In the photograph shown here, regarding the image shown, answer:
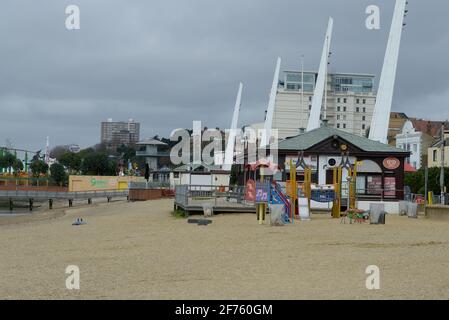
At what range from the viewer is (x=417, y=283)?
11.3 meters

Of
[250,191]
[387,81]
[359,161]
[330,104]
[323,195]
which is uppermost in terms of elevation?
[330,104]

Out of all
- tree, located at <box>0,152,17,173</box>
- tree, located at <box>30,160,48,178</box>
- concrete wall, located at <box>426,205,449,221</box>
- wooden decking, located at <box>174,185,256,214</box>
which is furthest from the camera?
tree, located at <box>30,160,48,178</box>

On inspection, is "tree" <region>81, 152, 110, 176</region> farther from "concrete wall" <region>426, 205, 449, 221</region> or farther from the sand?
the sand

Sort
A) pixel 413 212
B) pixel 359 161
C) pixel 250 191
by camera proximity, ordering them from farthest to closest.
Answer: pixel 359 161, pixel 250 191, pixel 413 212

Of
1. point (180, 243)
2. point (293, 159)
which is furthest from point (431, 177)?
point (180, 243)

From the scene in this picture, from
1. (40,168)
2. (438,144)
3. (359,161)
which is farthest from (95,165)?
(359,161)

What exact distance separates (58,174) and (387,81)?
8421 centimetres

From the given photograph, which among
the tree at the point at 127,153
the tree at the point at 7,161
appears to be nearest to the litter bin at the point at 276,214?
the tree at the point at 7,161

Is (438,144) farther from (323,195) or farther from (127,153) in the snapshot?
(127,153)

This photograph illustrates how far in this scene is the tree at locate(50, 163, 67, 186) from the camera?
125 meters

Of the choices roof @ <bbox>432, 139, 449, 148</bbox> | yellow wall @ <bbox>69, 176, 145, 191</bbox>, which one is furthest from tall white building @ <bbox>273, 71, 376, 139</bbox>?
roof @ <bbox>432, 139, 449, 148</bbox>

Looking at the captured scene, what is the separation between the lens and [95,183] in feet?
306

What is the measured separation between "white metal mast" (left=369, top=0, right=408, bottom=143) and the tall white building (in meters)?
87.3
